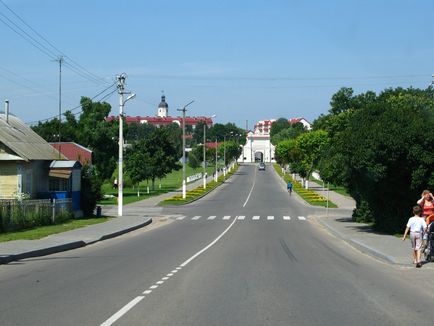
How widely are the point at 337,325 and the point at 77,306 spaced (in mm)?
4171

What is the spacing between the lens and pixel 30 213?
3097 cm

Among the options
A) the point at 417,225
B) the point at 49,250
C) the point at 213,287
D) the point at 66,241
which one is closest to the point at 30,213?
the point at 66,241

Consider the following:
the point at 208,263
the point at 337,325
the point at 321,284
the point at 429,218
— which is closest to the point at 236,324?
the point at 337,325

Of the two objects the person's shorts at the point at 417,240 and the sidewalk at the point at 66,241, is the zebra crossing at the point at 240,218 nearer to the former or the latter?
the sidewalk at the point at 66,241

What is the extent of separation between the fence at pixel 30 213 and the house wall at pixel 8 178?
289 cm

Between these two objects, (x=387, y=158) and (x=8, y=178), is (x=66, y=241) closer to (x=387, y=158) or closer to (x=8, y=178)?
(x=387, y=158)

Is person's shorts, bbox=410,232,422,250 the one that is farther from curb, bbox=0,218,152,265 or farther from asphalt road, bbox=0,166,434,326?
curb, bbox=0,218,152,265

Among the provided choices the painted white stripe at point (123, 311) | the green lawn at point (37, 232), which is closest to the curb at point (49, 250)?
the green lawn at point (37, 232)

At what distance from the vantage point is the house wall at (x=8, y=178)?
3659 centimetres

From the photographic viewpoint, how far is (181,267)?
16391 mm

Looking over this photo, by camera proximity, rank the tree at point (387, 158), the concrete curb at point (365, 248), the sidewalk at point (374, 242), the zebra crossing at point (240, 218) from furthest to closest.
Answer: the zebra crossing at point (240, 218)
the tree at point (387, 158)
the sidewalk at point (374, 242)
the concrete curb at point (365, 248)

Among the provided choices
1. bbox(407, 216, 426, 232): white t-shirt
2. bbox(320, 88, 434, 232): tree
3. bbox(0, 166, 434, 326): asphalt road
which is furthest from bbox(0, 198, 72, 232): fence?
bbox(407, 216, 426, 232): white t-shirt

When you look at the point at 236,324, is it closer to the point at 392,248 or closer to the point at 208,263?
the point at 208,263

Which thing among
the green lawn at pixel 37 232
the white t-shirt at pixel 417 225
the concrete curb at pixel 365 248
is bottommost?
the concrete curb at pixel 365 248
